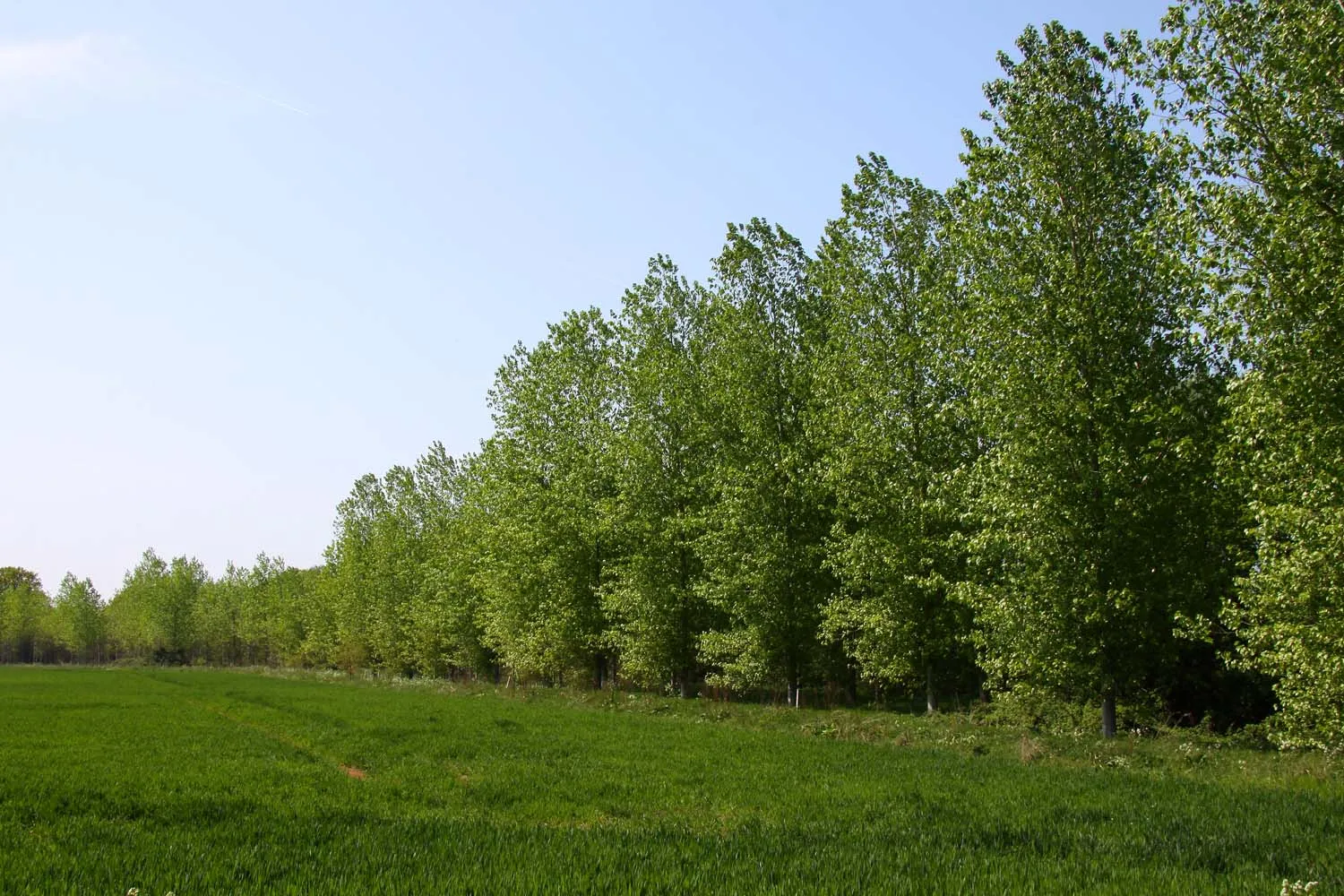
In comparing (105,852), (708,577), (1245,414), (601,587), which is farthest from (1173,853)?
(601,587)

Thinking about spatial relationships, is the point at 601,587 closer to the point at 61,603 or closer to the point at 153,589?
the point at 153,589

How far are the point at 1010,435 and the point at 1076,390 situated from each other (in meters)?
2.09

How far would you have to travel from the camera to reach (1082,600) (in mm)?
22938

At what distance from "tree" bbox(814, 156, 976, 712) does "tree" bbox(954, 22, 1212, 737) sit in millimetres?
3206

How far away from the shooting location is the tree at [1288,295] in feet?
54.5

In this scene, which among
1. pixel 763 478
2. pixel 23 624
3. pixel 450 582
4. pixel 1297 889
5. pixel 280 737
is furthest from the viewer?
→ pixel 23 624

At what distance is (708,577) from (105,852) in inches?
1263

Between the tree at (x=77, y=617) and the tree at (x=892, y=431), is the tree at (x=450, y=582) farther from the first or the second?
the tree at (x=77, y=617)

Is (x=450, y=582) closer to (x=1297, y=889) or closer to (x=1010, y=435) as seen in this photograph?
(x=1010, y=435)

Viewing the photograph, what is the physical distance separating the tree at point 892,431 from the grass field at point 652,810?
355 cm

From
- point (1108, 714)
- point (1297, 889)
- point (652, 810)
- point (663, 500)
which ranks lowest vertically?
point (652, 810)

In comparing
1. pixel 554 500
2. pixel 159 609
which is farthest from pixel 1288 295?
pixel 159 609

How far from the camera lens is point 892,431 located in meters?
30.9

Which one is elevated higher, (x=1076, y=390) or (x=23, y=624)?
(x=1076, y=390)
